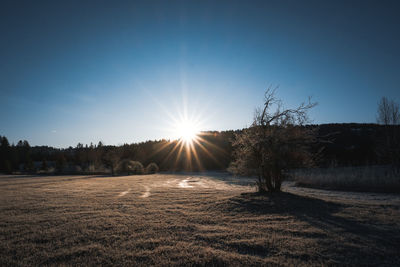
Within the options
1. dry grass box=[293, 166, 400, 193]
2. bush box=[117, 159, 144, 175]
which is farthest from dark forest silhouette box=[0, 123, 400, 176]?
dry grass box=[293, 166, 400, 193]

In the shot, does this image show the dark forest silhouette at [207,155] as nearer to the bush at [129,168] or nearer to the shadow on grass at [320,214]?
the bush at [129,168]

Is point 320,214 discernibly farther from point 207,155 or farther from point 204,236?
point 207,155

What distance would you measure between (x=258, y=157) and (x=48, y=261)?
7.04 m

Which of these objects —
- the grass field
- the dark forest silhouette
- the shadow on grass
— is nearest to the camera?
the grass field

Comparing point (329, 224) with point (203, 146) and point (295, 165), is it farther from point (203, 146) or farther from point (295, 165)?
point (203, 146)

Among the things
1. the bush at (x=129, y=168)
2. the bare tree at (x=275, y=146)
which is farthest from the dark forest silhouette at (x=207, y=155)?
the bare tree at (x=275, y=146)

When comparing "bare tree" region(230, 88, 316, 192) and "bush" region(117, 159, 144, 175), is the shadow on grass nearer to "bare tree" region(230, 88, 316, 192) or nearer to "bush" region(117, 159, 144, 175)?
"bare tree" region(230, 88, 316, 192)

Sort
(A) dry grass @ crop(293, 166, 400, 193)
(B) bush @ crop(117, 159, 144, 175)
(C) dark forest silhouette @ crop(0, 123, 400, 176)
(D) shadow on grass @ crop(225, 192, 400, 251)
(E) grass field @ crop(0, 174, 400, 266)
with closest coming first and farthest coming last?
1. (E) grass field @ crop(0, 174, 400, 266)
2. (D) shadow on grass @ crop(225, 192, 400, 251)
3. (A) dry grass @ crop(293, 166, 400, 193)
4. (C) dark forest silhouette @ crop(0, 123, 400, 176)
5. (B) bush @ crop(117, 159, 144, 175)

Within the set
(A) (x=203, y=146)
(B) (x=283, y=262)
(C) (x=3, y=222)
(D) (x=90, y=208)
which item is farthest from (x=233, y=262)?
(A) (x=203, y=146)

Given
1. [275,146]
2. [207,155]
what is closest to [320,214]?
[275,146]

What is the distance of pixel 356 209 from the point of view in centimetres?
539

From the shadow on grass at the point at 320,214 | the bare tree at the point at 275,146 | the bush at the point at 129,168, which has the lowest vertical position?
the bush at the point at 129,168

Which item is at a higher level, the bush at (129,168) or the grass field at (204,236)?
the grass field at (204,236)

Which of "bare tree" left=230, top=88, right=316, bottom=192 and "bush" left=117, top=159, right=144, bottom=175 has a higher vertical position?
"bare tree" left=230, top=88, right=316, bottom=192
